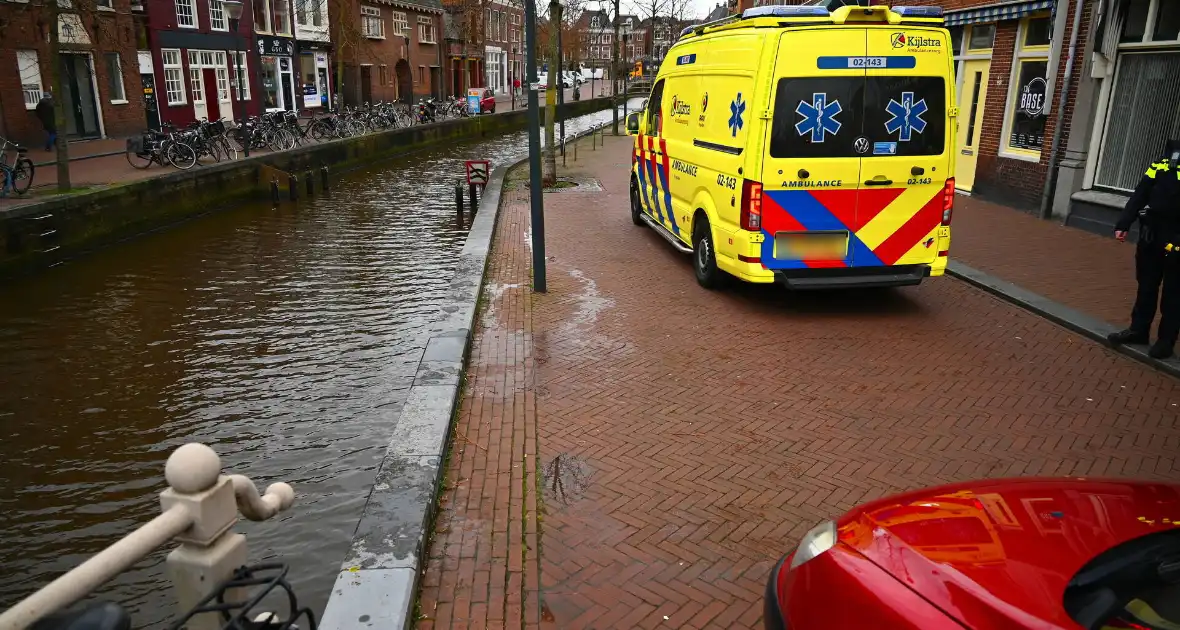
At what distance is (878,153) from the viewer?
7.16 meters

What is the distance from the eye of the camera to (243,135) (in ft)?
60.4

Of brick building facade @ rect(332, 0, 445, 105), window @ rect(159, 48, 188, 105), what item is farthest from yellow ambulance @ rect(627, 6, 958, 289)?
brick building facade @ rect(332, 0, 445, 105)

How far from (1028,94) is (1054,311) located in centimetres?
672

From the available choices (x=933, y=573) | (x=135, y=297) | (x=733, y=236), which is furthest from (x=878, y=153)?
(x=135, y=297)

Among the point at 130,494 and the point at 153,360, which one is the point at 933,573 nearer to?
the point at 130,494

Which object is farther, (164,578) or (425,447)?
(425,447)

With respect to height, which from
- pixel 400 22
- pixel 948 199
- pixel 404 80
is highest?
pixel 400 22

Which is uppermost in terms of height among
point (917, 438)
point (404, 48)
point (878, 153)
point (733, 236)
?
point (404, 48)

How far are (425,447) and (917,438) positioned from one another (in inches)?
121

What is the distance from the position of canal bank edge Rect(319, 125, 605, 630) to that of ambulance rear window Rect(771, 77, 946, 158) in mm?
3404

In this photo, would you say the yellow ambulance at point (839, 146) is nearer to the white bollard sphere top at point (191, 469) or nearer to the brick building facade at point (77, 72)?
the white bollard sphere top at point (191, 469)

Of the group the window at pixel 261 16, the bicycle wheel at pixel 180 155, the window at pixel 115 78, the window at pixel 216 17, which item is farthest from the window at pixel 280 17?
the bicycle wheel at pixel 180 155

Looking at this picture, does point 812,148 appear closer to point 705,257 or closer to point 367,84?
point 705,257

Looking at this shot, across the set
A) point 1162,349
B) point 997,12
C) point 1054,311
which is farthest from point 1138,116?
point 1162,349
